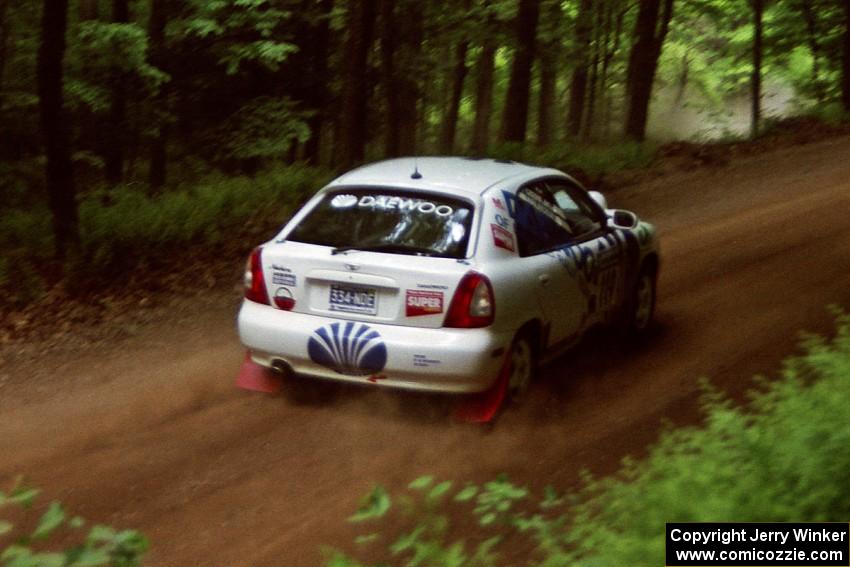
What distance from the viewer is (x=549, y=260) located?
7703 mm

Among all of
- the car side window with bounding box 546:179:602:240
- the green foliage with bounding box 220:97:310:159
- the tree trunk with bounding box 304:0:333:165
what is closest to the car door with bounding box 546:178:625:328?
the car side window with bounding box 546:179:602:240

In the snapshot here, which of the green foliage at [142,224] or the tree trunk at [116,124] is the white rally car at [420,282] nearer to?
the green foliage at [142,224]

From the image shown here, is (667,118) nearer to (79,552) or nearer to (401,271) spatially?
(401,271)

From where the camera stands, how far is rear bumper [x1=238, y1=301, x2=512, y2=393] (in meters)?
6.83

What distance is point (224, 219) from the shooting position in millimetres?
13148

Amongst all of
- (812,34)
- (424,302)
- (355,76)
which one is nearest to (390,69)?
(355,76)

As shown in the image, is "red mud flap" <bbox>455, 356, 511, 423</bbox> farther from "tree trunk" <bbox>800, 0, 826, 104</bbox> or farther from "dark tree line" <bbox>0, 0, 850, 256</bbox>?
"tree trunk" <bbox>800, 0, 826, 104</bbox>

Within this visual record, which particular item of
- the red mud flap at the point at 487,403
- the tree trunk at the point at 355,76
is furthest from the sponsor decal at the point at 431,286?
the tree trunk at the point at 355,76

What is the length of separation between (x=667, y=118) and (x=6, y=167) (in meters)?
37.3

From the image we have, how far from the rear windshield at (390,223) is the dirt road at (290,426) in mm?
1127

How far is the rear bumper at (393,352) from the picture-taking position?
683 centimetres

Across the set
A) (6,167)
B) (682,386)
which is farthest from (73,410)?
(6,167)

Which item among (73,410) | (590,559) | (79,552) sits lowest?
(73,410)

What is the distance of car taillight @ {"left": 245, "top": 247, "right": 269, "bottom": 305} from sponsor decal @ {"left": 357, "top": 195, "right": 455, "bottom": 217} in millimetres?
802
